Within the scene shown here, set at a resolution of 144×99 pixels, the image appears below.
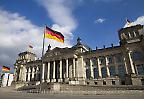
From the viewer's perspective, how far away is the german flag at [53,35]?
30328 millimetres

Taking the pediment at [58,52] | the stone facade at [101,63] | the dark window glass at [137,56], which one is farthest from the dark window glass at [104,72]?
the pediment at [58,52]

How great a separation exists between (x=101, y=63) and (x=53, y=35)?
109 feet

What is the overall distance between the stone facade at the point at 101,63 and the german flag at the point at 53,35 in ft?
91.0

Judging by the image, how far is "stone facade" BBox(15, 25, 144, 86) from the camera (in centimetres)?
5119

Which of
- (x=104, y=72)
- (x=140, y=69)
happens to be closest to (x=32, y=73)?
(x=104, y=72)

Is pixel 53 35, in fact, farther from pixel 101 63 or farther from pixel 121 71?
pixel 121 71

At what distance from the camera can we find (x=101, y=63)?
59.1 metres

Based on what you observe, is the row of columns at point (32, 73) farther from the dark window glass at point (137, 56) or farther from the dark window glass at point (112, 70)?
the dark window glass at point (137, 56)

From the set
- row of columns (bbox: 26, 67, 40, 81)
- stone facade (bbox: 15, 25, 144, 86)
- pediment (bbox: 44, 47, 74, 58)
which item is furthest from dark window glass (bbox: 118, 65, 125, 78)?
row of columns (bbox: 26, 67, 40, 81)

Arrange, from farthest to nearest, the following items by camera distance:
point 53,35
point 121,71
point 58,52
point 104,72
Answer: point 58,52 → point 104,72 → point 121,71 → point 53,35

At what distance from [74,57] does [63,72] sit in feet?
33.3

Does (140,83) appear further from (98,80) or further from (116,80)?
(98,80)

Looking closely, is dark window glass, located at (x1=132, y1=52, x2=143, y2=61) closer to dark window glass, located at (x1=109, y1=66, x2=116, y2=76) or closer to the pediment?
dark window glass, located at (x1=109, y1=66, x2=116, y2=76)

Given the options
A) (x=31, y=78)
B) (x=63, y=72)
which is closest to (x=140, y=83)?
(x=63, y=72)
